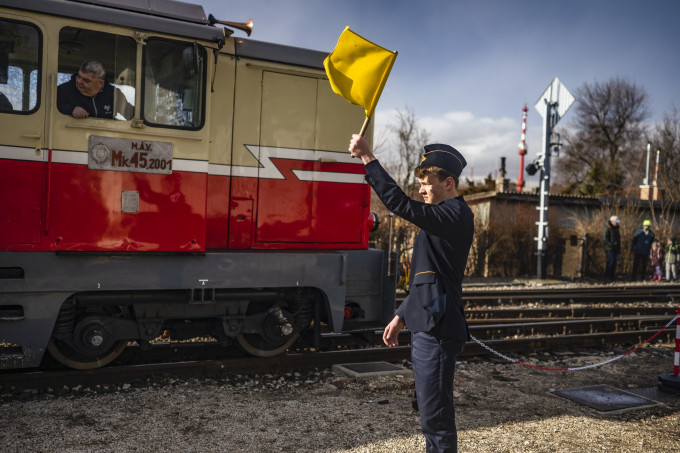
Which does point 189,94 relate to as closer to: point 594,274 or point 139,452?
point 139,452

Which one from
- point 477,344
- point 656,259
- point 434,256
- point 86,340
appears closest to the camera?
point 434,256

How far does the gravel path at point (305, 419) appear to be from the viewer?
→ 14.3ft

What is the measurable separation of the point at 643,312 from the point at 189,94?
34.1ft

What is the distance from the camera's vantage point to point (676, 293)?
14977 mm

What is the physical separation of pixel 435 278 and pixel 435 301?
0.13 metres

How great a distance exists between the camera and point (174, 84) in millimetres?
5508

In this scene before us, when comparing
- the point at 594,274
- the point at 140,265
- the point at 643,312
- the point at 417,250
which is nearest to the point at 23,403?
the point at 140,265

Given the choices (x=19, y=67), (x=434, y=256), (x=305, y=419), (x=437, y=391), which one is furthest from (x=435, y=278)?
(x=19, y=67)

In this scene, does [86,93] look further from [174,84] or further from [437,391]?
[437,391]

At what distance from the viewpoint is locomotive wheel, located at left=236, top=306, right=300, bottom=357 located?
246 inches

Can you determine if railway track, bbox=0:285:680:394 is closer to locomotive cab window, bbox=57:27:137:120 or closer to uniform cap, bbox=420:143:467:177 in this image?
locomotive cab window, bbox=57:27:137:120

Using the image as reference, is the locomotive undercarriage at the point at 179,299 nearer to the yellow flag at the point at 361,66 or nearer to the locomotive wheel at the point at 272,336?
the locomotive wheel at the point at 272,336

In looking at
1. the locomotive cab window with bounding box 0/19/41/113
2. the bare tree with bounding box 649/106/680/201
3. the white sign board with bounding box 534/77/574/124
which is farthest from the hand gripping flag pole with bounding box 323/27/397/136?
the bare tree with bounding box 649/106/680/201

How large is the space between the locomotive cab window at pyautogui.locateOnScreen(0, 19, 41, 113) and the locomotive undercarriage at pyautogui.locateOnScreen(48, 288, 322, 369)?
1.80 meters
